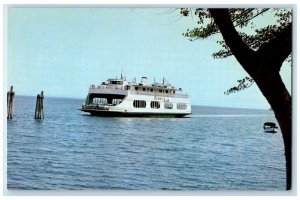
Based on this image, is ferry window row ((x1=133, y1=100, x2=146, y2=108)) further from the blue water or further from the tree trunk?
the tree trunk

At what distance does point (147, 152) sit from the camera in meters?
4.24

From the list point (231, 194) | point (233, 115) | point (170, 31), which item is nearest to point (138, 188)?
point (231, 194)

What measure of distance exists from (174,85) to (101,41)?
73 centimetres

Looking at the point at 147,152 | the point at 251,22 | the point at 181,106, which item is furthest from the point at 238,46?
the point at 147,152

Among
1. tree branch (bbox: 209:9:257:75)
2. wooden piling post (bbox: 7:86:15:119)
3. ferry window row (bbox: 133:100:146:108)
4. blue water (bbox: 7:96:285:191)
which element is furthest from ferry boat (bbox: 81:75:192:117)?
tree branch (bbox: 209:9:257:75)

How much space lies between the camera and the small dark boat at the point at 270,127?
393 cm

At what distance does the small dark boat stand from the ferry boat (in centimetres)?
70

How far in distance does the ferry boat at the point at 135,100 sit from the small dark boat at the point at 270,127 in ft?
2.30

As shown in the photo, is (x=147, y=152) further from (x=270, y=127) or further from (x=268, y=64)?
(x=268, y=64)

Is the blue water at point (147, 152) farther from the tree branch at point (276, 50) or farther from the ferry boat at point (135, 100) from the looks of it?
the tree branch at point (276, 50)

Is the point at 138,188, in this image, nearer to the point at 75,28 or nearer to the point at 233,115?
the point at 233,115

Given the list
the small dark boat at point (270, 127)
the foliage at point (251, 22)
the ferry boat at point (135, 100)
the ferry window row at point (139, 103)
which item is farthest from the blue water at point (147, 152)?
the foliage at point (251, 22)

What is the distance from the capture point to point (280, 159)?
12.8ft

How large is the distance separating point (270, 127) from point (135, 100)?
1.45 m
